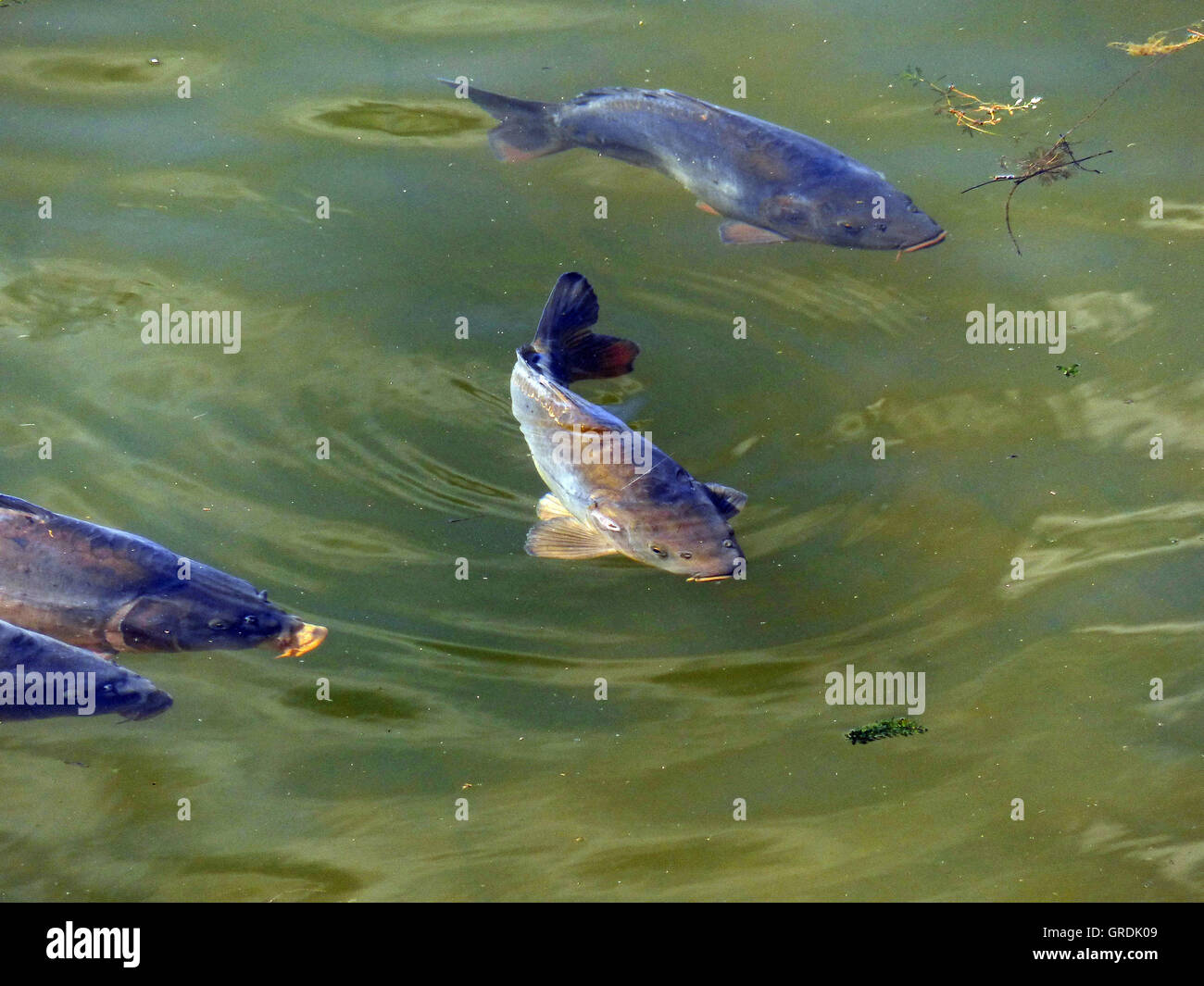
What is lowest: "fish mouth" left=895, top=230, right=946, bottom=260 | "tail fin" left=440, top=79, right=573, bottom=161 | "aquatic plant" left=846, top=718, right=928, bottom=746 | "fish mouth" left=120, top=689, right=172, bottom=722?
"aquatic plant" left=846, top=718, right=928, bottom=746

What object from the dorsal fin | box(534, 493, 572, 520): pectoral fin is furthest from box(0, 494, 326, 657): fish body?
box(534, 493, 572, 520): pectoral fin

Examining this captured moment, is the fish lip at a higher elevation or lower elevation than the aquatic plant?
higher

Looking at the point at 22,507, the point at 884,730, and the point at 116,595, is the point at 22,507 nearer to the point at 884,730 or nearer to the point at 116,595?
the point at 116,595

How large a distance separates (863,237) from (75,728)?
4562mm

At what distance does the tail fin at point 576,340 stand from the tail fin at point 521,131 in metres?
1.47

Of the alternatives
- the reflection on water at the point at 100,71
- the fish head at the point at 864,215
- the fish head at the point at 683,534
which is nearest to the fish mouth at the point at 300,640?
the fish head at the point at 683,534

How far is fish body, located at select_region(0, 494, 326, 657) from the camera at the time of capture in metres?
4.80

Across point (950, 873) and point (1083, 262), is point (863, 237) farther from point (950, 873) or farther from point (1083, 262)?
point (950, 873)

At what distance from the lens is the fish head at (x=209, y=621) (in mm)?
4887

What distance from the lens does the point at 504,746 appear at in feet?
16.4

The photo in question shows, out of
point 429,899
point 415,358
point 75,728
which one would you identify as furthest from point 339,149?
point 429,899

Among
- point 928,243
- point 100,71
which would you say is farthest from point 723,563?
point 100,71

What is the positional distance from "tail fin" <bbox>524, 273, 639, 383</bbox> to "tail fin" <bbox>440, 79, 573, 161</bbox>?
147 cm

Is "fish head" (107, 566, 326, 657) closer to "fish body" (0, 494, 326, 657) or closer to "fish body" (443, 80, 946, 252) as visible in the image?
"fish body" (0, 494, 326, 657)
